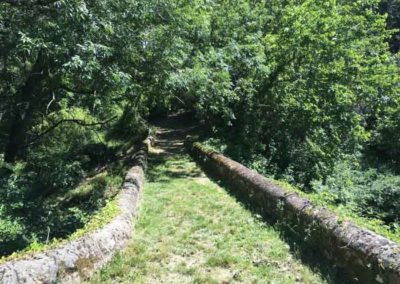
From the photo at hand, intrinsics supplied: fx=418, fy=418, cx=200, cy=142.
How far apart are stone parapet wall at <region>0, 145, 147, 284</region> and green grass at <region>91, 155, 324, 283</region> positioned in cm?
18

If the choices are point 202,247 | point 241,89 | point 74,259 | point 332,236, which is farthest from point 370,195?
point 74,259

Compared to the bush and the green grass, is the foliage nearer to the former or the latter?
the bush

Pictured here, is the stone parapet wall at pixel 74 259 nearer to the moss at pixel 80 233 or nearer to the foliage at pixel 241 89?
the moss at pixel 80 233

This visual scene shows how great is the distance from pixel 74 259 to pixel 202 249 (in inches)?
88.1

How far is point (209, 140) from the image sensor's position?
1744cm

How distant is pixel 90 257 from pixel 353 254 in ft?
11.3

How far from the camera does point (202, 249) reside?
6734 millimetres

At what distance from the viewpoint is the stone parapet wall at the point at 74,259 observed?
4523 millimetres

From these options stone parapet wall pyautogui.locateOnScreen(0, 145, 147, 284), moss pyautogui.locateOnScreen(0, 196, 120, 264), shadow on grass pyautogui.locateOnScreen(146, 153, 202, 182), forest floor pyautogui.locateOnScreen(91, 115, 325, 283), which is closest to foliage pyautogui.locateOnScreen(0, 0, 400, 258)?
shadow on grass pyautogui.locateOnScreen(146, 153, 202, 182)

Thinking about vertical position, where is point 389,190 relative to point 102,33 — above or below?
below

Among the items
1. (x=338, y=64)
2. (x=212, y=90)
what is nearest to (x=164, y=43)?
(x=212, y=90)

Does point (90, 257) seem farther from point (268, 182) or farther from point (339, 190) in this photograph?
point (339, 190)

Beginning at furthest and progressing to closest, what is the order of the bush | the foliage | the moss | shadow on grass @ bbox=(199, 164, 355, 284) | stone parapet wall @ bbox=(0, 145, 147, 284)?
the foliage, the bush, shadow on grass @ bbox=(199, 164, 355, 284), the moss, stone parapet wall @ bbox=(0, 145, 147, 284)

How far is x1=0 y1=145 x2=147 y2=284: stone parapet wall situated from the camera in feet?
14.8
